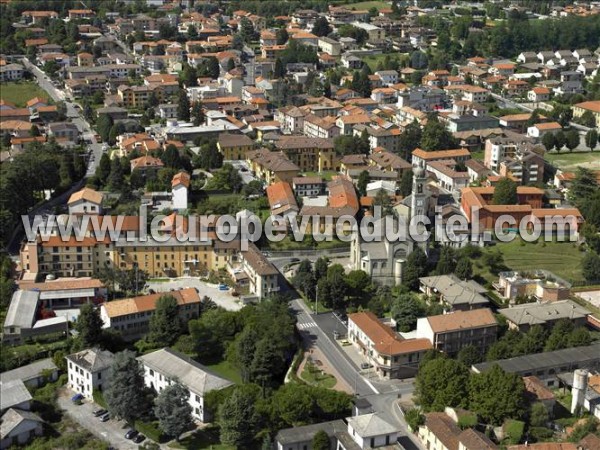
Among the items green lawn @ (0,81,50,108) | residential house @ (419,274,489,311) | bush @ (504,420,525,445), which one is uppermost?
green lawn @ (0,81,50,108)

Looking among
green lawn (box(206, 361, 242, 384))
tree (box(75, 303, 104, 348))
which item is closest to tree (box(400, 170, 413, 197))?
green lawn (box(206, 361, 242, 384))

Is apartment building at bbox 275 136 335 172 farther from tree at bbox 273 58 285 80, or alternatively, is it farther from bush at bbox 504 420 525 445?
bush at bbox 504 420 525 445

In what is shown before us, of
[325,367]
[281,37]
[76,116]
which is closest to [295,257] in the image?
[325,367]

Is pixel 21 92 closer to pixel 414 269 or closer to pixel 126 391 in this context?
pixel 414 269

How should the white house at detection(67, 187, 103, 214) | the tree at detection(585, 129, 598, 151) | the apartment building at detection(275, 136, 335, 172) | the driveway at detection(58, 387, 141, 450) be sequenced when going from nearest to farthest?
the driveway at detection(58, 387, 141, 450) → the white house at detection(67, 187, 103, 214) → the apartment building at detection(275, 136, 335, 172) → the tree at detection(585, 129, 598, 151)

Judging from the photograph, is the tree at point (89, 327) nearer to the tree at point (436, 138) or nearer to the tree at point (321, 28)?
the tree at point (436, 138)
